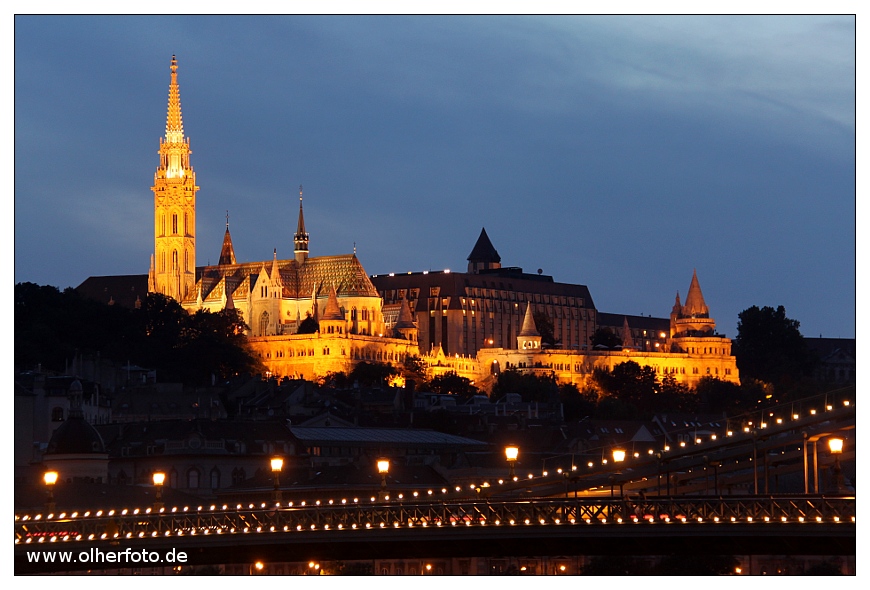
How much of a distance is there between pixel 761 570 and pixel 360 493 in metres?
47.1

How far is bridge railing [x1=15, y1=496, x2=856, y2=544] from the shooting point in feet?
230

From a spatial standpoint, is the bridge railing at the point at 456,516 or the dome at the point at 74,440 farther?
the dome at the point at 74,440

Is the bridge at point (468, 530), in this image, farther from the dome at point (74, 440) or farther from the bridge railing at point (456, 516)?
the dome at point (74, 440)

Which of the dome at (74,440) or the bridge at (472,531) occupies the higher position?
the dome at (74,440)

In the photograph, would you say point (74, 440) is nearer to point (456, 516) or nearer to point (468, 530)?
point (456, 516)

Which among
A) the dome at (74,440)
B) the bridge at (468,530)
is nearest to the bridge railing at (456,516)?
the bridge at (468,530)

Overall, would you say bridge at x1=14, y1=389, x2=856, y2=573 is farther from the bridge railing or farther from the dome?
the dome

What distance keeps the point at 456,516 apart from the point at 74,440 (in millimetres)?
56004

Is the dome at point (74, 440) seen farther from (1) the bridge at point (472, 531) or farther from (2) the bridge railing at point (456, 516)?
(1) the bridge at point (472, 531)

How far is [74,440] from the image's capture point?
412 feet

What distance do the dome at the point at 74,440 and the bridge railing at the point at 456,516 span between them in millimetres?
50026

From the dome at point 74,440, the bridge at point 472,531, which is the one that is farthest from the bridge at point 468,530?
the dome at point 74,440

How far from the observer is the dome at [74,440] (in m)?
125
